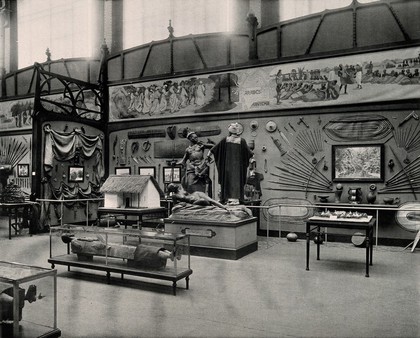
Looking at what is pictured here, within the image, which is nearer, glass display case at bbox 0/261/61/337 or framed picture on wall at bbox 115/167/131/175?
glass display case at bbox 0/261/61/337

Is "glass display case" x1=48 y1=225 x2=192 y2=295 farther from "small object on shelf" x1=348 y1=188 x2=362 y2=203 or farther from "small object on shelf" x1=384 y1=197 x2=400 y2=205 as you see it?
"small object on shelf" x1=384 y1=197 x2=400 y2=205

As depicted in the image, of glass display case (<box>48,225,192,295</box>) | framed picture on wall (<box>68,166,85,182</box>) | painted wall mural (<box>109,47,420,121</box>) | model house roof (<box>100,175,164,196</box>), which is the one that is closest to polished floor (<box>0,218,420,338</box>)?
glass display case (<box>48,225,192,295</box>)

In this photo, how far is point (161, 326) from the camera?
13.1ft

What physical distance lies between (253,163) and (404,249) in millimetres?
4071

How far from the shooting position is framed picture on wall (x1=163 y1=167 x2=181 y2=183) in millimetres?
11742

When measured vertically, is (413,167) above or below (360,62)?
below

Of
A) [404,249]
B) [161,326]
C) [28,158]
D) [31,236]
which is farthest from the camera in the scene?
[28,158]

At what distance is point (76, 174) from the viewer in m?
11.8

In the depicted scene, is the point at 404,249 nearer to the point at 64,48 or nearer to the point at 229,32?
the point at 229,32

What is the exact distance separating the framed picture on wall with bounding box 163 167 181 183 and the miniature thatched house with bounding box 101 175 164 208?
2124 millimetres

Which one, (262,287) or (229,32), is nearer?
(262,287)

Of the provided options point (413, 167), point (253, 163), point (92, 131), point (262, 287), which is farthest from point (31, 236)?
point (413, 167)

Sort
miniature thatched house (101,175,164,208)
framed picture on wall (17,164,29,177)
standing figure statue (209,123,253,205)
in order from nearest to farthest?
standing figure statue (209,123,253,205)
miniature thatched house (101,175,164,208)
framed picture on wall (17,164,29,177)

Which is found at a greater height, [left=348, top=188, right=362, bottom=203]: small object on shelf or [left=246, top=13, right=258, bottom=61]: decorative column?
[left=246, top=13, right=258, bottom=61]: decorative column
